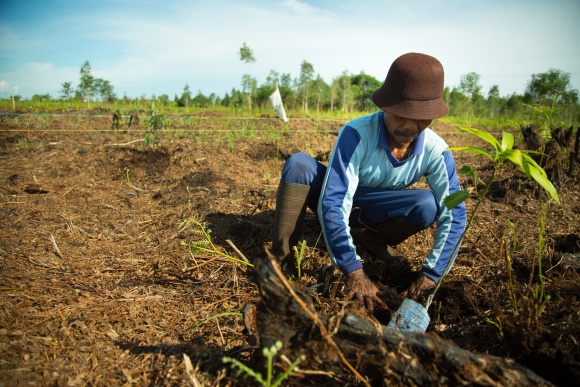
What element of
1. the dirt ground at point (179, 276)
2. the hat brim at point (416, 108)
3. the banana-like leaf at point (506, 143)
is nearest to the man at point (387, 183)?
the hat brim at point (416, 108)

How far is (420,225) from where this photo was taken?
2031mm

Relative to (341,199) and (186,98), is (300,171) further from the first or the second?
(186,98)

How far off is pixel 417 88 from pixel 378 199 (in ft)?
2.32

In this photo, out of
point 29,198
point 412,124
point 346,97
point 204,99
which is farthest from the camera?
point 204,99

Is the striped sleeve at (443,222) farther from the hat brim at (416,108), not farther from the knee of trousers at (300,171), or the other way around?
the knee of trousers at (300,171)

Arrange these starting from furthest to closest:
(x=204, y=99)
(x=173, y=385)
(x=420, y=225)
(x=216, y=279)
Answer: (x=204, y=99) → (x=420, y=225) → (x=216, y=279) → (x=173, y=385)

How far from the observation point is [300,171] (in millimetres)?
1936

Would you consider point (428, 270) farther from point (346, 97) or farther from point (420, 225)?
point (346, 97)

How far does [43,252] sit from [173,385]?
55.9 inches

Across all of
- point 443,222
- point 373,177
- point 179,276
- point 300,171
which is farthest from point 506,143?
point 179,276

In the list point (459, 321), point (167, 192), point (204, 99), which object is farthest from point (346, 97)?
point (459, 321)

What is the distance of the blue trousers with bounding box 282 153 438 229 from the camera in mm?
1938

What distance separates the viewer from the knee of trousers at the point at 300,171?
76.0 inches

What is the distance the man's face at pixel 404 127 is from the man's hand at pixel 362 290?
26.4 inches
